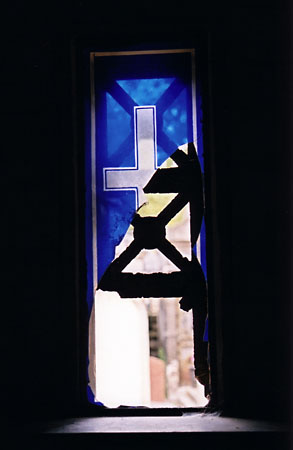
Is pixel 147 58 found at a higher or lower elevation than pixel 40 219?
higher

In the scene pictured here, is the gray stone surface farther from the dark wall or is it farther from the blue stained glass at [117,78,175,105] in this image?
the blue stained glass at [117,78,175,105]

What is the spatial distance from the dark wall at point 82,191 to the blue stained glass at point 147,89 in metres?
0.23

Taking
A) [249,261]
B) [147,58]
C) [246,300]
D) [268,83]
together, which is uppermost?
[147,58]

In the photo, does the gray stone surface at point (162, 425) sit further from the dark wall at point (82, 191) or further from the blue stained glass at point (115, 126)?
the blue stained glass at point (115, 126)

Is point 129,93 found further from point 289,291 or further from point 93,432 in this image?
point 93,432

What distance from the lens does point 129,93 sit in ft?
7.75

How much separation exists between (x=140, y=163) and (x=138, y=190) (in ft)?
0.48

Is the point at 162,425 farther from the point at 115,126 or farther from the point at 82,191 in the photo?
the point at 115,126

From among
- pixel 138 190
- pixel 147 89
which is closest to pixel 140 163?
pixel 138 190

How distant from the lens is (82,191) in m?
2.29

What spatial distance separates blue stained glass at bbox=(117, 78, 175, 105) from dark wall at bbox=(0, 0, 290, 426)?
0.74 ft

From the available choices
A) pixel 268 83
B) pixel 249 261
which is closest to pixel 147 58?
pixel 268 83

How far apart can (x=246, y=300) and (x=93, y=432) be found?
0.92m

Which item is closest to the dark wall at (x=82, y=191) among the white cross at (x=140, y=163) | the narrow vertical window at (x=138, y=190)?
the narrow vertical window at (x=138, y=190)
